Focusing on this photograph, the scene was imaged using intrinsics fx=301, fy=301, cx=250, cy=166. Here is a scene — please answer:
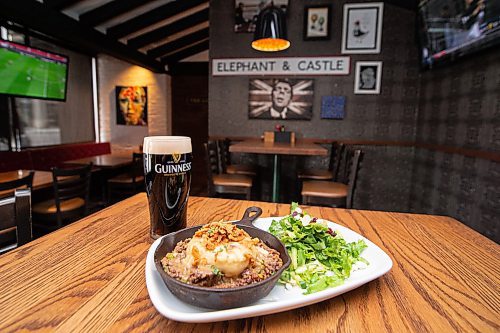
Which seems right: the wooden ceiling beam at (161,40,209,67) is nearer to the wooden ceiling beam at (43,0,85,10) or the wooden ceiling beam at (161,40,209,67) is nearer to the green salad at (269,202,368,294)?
the wooden ceiling beam at (43,0,85,10)

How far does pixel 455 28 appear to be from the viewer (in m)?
2.63

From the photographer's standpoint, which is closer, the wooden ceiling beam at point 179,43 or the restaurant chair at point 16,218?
the restaurant chair at point 16,218

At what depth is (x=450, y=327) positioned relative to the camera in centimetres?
44

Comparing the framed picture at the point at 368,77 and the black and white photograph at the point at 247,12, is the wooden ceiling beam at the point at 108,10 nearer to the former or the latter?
the black and white photograph at the point at 247,12

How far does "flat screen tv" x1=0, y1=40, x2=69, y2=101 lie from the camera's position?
4.05 metres

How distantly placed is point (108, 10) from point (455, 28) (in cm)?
447

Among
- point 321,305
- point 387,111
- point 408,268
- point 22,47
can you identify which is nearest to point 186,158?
point 321,305

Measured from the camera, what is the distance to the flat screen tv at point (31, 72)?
13.3 ft

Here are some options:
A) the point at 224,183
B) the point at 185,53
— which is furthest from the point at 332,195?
the point at 185,53

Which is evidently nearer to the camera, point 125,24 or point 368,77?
point 368,77

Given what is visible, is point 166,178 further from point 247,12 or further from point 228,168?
point 247,12

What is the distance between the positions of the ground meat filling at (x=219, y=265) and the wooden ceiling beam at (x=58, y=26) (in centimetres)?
407

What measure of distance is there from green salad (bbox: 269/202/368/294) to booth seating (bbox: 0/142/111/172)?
15.6 feet

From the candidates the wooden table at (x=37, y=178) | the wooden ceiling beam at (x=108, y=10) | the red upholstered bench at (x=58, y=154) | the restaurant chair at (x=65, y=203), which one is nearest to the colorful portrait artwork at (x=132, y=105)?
the red upholstered bench at (x=58, y=154)
